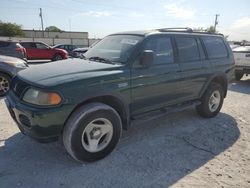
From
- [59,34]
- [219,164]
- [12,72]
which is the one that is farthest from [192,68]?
[59,34]

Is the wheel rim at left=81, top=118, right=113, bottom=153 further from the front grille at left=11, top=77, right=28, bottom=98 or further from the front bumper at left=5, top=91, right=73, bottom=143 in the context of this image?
the front grille at left=11, top=77, right=28, bottom=98

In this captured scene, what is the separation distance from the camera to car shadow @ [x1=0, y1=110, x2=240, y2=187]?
3.22 meters

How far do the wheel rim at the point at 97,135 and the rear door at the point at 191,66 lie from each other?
5.66 ft

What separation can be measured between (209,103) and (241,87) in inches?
194

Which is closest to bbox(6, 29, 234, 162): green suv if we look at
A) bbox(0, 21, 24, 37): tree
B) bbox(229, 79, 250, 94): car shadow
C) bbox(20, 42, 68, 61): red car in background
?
bbox(229, 79, 250, 94): car shadow

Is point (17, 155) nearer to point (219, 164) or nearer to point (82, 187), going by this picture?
point (82, 187)

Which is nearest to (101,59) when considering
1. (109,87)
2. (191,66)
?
(109,87)

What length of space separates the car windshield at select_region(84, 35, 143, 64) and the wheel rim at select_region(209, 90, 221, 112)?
248 cm

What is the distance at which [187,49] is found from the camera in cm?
488

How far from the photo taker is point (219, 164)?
146 inches

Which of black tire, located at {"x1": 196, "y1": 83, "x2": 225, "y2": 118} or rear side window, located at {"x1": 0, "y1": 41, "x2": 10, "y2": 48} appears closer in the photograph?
black tire, located at {"x1": 196, "y1": 83, "x2": 225, "y2": 118}

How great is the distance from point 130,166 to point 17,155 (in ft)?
5.56

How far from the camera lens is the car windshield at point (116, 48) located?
4048 millimetres

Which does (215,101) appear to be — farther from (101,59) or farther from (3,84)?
(3,84)
